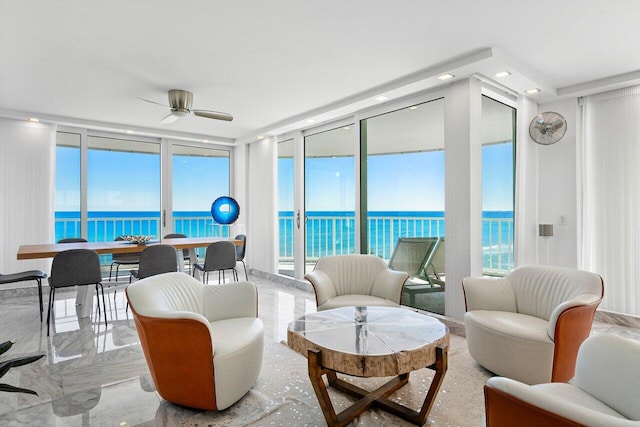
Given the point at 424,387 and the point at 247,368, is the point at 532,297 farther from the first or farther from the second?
the point at 247,368

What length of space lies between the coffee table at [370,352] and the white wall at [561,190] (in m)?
2.88

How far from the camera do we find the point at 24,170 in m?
5.00

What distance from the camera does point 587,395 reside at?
5.12 feet

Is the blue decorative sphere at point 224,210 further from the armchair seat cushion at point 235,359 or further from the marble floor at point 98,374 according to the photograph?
the armchair seat cushion at point 235,359

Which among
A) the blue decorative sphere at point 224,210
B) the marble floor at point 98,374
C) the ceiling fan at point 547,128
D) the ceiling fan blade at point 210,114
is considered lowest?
the marble floor at point 98,374

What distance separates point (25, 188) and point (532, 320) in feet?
20.7

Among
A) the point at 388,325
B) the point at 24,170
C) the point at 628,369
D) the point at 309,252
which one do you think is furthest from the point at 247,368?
the point at 24,170

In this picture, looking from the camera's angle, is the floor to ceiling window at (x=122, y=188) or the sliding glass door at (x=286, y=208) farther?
the sliding glass door at (x=286, y=208)

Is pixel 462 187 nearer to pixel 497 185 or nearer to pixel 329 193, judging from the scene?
pixel 497 185

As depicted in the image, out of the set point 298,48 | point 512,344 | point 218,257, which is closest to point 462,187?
point 512,344

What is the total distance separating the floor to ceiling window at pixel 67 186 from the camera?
217 inches

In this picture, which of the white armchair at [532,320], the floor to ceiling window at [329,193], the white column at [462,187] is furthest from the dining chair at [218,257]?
the white armchair at [532,320]

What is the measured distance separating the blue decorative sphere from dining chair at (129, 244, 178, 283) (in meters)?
0.66

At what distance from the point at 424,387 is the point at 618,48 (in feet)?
10.5
